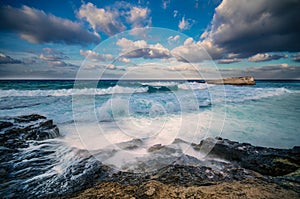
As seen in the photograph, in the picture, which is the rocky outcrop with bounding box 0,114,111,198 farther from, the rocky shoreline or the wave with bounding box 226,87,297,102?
the wave with bounding box 226,87,297,102

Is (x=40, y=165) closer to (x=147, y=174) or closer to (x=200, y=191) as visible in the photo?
(x=147, y=174)

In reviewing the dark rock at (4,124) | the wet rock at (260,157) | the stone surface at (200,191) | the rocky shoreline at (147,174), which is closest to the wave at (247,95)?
the wet rock at (260,157)

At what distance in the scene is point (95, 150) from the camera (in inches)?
159

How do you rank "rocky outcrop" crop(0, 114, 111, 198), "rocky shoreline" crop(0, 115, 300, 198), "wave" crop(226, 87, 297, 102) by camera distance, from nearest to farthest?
1. "rocky shoreline" crop(0, 115, 300, 198)
2. "rocky outcrop" crop(0, 114, 111, 198)
3. "wave" crop(226, 87, 297, 102)

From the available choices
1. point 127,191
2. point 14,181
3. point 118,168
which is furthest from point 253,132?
point 14,181

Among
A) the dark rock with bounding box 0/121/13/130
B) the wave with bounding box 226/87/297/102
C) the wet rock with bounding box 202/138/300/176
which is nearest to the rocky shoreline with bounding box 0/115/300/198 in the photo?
the wet rock with bounding box 202/138/300/176

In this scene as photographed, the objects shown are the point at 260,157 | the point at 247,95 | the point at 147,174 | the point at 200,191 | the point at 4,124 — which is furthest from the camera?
the point at 247,95

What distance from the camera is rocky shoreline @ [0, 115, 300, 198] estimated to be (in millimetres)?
1672

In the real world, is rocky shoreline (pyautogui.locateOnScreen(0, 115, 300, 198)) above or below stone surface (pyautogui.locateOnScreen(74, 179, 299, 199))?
below

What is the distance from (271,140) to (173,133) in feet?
12.3

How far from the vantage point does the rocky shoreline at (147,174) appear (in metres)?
1.67

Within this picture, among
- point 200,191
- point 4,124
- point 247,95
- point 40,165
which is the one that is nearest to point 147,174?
point 200,191

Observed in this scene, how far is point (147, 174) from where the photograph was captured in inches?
98.5

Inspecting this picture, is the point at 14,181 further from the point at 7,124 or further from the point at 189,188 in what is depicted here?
the point at 7,124
